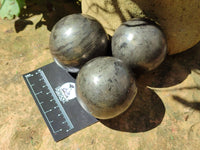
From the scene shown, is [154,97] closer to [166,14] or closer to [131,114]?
[131,114]

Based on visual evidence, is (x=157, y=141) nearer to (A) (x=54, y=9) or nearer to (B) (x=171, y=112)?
(B) (x=171, y=112)

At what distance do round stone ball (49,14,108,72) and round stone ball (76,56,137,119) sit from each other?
28cm

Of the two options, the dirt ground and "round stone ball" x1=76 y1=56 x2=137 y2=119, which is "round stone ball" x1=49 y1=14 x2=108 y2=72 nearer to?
"round stone ball" x1=76 y1=56 x2=137 y2=119

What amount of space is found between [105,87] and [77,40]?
2.39ft

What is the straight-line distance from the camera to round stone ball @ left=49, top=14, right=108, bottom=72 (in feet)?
8.77

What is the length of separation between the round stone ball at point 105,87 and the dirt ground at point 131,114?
412mm

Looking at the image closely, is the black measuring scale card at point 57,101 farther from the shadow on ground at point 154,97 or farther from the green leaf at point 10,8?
the green leaf at point 10,8

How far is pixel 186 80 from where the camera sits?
3.14 meters

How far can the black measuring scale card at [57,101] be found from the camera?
279 centimetres

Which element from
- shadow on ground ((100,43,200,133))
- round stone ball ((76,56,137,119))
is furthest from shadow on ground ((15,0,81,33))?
shadow on ground ((100,43,200,133))

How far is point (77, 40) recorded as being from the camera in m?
2.66

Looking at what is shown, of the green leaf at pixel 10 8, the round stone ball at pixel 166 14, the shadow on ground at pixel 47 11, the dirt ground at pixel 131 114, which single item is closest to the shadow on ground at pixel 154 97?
the dirt ground at pixel 131 114

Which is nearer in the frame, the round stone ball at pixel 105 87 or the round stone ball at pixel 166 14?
the round stone ball at pixel 105 87

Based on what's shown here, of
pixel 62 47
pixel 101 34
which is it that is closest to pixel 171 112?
pixel 101 34
